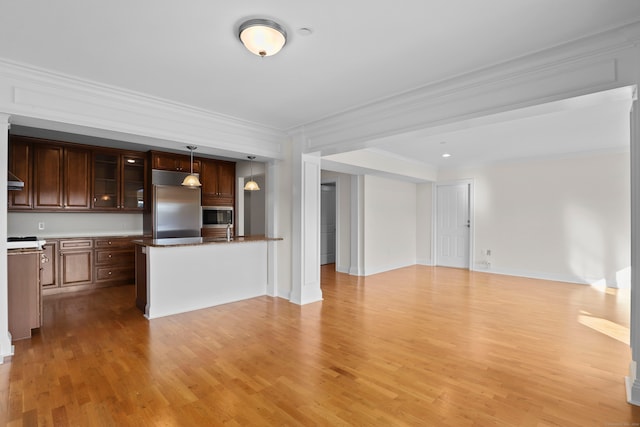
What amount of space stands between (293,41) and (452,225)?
6.89m

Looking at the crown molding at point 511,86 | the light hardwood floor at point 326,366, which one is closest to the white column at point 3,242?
the light hardwood floor at point 326,366

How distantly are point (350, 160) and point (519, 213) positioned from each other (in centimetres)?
413

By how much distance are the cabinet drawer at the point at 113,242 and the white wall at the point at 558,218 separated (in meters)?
7.43

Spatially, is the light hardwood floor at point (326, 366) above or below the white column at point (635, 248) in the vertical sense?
below

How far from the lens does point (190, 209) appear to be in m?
6.21

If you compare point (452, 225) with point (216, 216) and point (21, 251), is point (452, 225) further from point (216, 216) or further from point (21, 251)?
point (21, 251)

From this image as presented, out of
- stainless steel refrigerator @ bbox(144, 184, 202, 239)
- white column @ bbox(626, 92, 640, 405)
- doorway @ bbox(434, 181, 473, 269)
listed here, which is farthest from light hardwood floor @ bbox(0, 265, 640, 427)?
doorway @ bbox(434, 181, 473, 269)

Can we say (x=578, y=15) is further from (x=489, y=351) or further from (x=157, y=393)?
(x=157, y=393)

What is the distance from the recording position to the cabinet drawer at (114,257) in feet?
18.3

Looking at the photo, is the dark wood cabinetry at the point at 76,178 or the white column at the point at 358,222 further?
the white column at the point at 358,222

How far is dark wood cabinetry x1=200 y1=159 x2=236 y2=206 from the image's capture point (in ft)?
21.6

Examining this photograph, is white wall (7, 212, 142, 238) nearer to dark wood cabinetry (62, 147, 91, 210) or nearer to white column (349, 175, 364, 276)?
dark wood cabinetry (62, 147, 91, 210)

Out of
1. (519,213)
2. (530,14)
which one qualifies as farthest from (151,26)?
(519,213)

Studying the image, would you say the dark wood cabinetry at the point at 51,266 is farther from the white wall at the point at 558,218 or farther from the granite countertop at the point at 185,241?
the white wall at the point at 558,218
